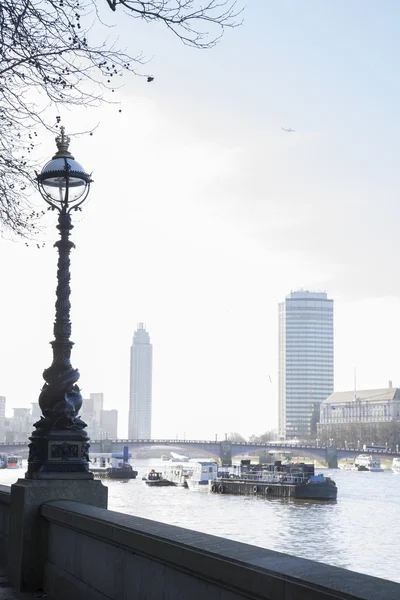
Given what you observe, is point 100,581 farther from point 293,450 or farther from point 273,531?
point 293,450

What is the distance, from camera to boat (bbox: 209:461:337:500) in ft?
270

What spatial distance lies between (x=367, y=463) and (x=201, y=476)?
61405 mm

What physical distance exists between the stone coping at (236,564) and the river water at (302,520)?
3103 cm

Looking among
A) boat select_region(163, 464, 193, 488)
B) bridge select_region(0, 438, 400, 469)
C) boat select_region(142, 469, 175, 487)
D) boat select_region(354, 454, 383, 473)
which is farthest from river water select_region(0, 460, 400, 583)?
bridge select_region(0, 438, 400, 469)

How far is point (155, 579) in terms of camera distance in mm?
5957

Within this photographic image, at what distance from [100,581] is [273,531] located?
4879cm

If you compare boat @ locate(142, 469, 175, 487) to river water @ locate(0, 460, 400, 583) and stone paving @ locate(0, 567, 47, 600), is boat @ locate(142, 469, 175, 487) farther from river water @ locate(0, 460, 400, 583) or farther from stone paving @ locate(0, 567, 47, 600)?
stone paving @ locate(0, 567, 47, 600)

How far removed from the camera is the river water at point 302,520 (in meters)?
44.4

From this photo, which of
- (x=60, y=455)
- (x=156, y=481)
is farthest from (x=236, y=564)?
(x=156, y=481)

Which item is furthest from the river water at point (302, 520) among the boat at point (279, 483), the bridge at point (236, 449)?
the bridge at point (236, 449)

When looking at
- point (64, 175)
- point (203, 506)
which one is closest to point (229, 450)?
point (203, 506)

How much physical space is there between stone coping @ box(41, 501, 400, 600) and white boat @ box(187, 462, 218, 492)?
309 feet

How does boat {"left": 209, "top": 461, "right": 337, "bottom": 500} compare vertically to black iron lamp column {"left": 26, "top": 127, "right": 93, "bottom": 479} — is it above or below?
below

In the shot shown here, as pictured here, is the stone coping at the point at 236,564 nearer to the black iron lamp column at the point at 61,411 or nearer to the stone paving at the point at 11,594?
the stone paving at the point at 11,594
